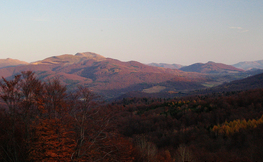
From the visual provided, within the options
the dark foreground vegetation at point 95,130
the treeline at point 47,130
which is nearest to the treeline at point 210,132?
the dark foreground vegetation at point 95,130

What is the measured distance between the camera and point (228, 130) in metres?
41.8

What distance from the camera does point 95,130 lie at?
2636 centimetres

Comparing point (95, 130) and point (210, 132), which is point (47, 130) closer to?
point (95, 130)

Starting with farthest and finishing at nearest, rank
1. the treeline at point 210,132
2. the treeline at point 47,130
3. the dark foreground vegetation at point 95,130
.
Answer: the treeline at point 210,132 < the dark foreground vegetation at point 95,130 < the treeline at point 47,130

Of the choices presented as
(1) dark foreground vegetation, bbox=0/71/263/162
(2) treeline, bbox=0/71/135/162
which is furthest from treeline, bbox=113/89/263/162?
(2) treeline, bbox=0/71/135/162

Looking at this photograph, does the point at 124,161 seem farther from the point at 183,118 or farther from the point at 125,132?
the point at 183,118

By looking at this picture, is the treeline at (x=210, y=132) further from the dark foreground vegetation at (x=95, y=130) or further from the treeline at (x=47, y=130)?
the treeline at (x=47, y=130)

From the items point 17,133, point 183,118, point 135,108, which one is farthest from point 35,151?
point 135,108

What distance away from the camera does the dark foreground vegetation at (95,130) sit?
20656 mm

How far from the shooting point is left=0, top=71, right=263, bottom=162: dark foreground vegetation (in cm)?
2066

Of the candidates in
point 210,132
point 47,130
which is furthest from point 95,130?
point 210,132

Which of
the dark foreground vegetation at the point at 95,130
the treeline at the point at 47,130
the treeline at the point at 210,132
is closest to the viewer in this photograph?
the treeline at the point at 47,130

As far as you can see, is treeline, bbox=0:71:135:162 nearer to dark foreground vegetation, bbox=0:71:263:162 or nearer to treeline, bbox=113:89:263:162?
dark foreground vegetation, bbox=0:71:263:162

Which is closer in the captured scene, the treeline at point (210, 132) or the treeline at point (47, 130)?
the treeline at point (47, 130)
